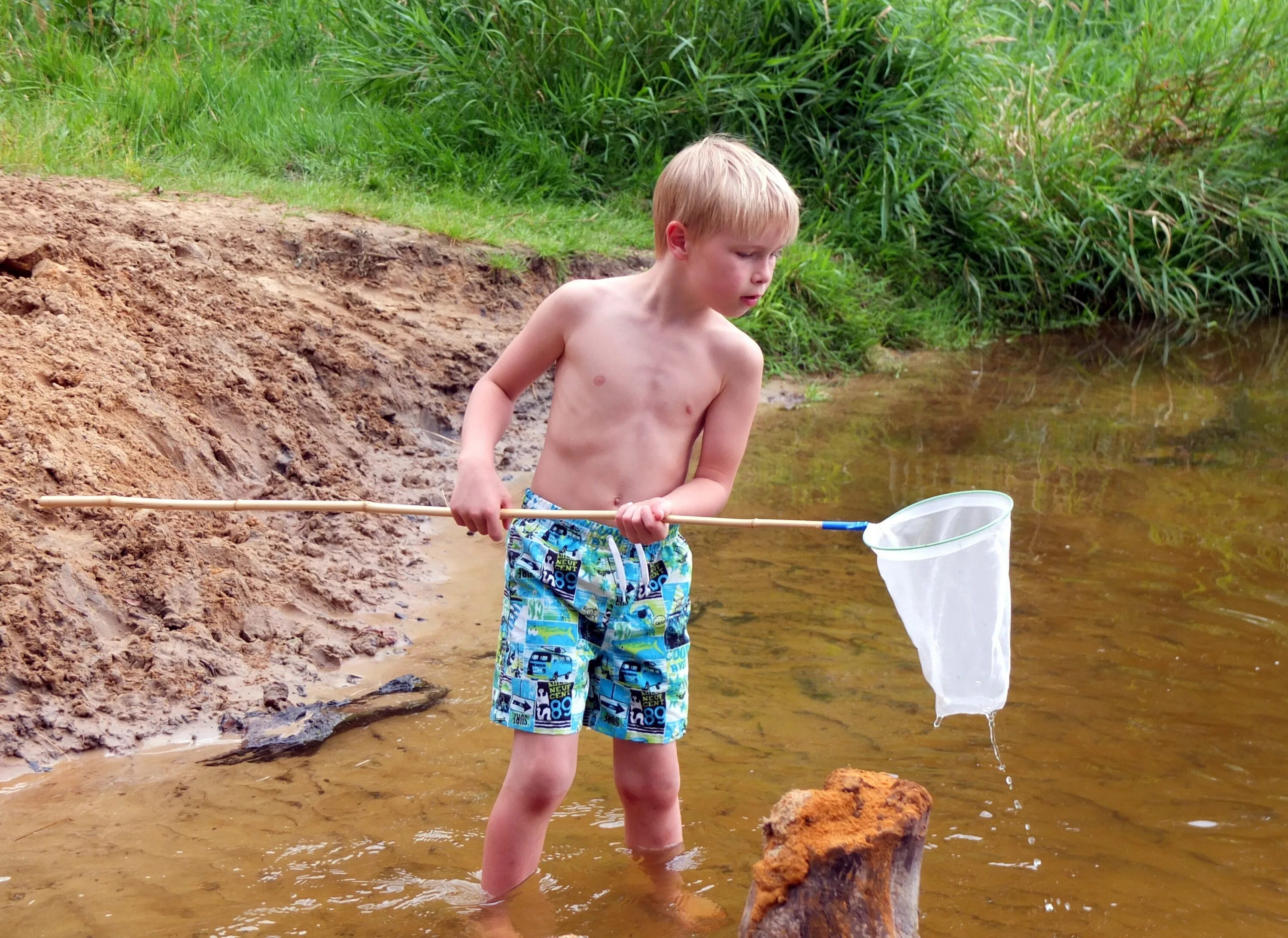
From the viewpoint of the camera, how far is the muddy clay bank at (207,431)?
9.87 feet

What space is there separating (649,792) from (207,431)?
84.6 inches

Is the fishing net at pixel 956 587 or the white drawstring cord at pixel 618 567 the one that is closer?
the fishing net at pixel 956 587

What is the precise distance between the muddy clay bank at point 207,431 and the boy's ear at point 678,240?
1541mm

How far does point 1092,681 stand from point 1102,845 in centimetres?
81

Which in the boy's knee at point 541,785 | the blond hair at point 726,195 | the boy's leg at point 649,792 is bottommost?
the boy's leg at point 649,792

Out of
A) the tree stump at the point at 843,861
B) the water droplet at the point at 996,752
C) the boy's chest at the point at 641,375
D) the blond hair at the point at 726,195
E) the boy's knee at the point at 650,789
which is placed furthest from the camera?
the water droplet at the point at 996,752

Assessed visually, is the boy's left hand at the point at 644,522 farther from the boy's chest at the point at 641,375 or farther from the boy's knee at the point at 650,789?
the boy's knee at the point at 650,789

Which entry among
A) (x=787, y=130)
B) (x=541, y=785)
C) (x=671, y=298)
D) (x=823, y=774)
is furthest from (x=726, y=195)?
(x=787, y=130)

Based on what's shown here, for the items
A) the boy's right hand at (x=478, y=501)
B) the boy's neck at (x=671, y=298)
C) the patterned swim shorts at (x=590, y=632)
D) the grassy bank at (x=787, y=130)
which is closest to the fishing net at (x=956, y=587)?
the patterned swim shorts at (x=590, y=632)

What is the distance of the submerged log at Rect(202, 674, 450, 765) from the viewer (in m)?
2.87

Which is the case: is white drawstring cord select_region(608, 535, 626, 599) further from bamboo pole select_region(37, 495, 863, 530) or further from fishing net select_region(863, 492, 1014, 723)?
fishing net select_region(863, 492, 1014, 723)

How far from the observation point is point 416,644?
3.46 meters

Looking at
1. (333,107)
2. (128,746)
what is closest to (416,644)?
(128,746)

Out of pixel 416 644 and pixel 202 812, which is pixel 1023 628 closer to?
pixel 416 644
